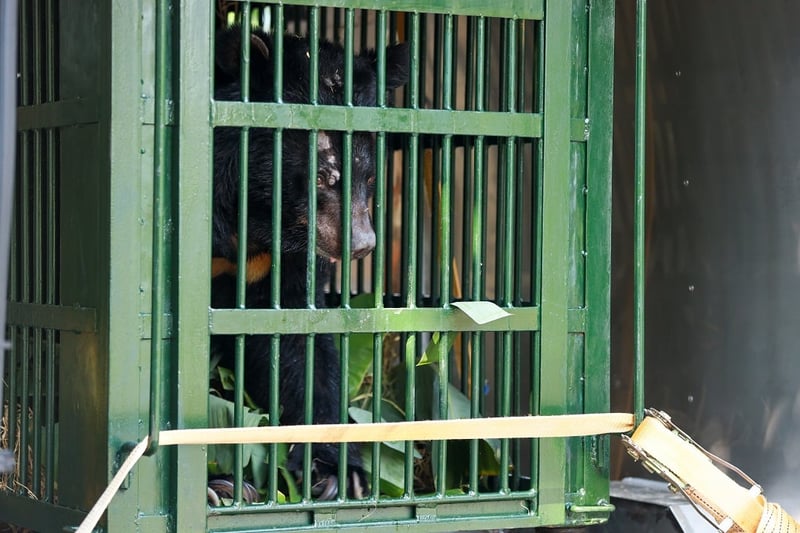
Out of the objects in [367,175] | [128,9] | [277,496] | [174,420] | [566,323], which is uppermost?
[128,9]

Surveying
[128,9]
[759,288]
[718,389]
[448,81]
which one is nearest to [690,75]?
[759,288]

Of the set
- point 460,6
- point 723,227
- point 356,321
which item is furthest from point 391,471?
point 723,227

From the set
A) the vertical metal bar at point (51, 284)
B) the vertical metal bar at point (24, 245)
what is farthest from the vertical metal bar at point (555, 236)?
the vertical metal bar at point (24, 245)

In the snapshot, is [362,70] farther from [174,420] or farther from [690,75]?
[174,420]

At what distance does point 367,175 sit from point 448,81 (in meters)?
1.10

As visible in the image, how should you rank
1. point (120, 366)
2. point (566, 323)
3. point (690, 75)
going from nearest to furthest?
point (120, 366), point (566, 323), point (690, 75)

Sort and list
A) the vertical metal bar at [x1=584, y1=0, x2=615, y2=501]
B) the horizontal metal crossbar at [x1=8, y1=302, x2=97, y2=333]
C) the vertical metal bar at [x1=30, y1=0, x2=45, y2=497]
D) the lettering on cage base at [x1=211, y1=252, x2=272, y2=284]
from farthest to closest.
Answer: the lettering on cage base at [x1=211, y1=252, x2=272, y2=284] → the vertical metal bar at [x1=584, y1=0, x2=615, y2=501] → the vertical metal bar at [x1=30, y1=0, x2=45, y2=497] → the horizontal metal crossbar at [x1=8, y1=302, x2=97, y2=333]

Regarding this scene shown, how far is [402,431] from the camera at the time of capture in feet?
9.22

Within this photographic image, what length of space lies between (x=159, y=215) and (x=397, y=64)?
1356 millimetres

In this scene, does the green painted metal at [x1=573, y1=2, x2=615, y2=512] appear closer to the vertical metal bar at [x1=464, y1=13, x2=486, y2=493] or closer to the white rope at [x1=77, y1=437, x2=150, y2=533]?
the vertical metal bar at [x1=464, y1=13, x2=486, y2=493]

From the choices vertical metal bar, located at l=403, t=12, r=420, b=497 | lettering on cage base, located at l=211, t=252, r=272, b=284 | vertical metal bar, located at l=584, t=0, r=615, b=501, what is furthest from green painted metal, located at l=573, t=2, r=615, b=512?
lettering on cage base, located at l=211, t=252, r=272, b=284

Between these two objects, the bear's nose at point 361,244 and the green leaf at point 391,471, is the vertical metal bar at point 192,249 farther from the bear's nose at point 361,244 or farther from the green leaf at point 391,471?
the bear's nose at point 361,244

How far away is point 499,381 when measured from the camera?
10.00 ft

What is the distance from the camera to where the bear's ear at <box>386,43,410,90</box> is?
3.69 metres
